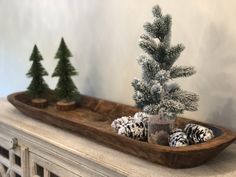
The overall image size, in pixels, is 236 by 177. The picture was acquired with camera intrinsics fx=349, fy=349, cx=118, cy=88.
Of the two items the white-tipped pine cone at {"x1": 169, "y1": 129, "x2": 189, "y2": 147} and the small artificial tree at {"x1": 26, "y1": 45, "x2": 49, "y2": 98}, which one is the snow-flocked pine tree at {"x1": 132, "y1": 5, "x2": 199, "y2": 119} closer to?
the white-tipped pine cone at {"x1": 169, "y1": 129, "x2": 189, "y2": 147}

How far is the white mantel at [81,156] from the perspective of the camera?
2.62ft

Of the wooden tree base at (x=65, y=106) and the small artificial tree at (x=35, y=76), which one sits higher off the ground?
the small artificial tree at (x=35, y=76)

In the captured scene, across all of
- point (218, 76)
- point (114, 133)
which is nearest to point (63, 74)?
point (114, 133)

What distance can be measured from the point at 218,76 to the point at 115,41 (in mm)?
432

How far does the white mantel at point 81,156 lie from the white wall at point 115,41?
0.21m

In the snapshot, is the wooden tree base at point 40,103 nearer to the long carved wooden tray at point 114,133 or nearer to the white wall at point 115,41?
the long carved wooden tray at point 114,133

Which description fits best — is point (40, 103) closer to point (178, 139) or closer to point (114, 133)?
point (114, 133)

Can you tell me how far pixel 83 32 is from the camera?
1414 millimetres

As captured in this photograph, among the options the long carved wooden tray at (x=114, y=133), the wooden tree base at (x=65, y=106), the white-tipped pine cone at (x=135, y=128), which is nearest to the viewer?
the long carved wooden tray at (x=114, y=133)

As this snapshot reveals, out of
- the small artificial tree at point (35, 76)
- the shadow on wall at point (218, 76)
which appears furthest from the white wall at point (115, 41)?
the small artificial tree at point (35, 76)

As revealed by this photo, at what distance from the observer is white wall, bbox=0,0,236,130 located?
39.6 inches

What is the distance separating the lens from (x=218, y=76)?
1021mm

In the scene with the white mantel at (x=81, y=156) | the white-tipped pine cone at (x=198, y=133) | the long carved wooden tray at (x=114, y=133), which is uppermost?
the white-tipped pine cone at (x=198, y=133)

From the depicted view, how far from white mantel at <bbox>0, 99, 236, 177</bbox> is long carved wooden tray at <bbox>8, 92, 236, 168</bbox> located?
0.06 ft
